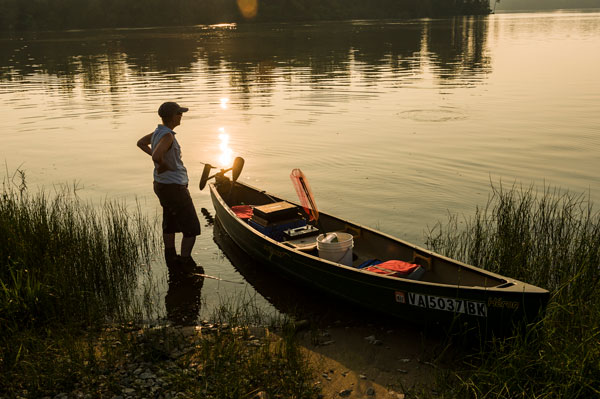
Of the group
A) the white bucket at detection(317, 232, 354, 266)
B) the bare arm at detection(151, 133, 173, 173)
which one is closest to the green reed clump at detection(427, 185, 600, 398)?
the white bucket at detection(317, 232, 354, 266)

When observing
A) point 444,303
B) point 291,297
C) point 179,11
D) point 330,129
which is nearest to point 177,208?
point 291,297

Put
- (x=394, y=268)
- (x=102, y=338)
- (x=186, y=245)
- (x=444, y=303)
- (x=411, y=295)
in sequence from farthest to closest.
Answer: (x=186, y=245) < (x=394, y=268) < (x=102, y=338) < (x=411, y=295) < (x=444, y=303)

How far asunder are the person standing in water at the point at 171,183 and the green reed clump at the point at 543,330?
4847 millimetres

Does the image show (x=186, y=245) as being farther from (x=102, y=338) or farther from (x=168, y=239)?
(x=102, y=338)

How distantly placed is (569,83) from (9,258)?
30.7 meters

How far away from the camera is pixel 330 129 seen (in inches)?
870

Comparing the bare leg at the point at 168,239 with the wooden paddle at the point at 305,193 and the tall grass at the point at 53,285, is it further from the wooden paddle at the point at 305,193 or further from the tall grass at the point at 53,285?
the wooden paddle at the point at 305,193

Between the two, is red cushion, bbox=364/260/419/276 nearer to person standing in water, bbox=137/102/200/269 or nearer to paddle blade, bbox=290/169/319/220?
paddle blade, bbox=290/169/319/220

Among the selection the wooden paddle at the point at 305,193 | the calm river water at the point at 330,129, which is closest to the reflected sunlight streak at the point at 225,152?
the calm river water at the point at 330,129

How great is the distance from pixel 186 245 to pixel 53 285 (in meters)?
2.72

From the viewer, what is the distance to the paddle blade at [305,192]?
1066 cm

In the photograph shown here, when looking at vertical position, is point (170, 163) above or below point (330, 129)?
above

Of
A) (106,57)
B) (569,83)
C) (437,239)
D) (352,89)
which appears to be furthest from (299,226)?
(106,57)

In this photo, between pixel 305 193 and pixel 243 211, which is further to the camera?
pixel 243 211
